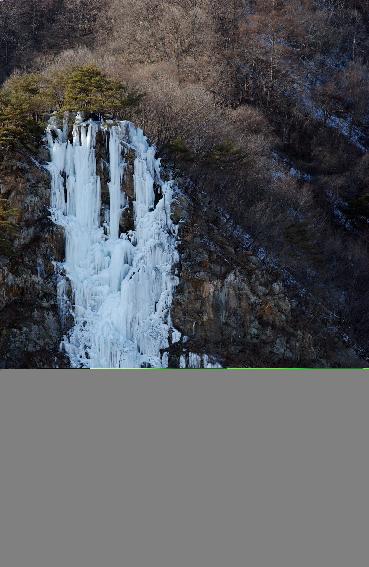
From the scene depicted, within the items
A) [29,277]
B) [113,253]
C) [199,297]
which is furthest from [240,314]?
[29,277]

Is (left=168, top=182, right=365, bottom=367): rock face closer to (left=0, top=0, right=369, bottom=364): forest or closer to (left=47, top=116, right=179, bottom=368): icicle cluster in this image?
(left=47, top=116, right=179, bottom=368): icicle cluster

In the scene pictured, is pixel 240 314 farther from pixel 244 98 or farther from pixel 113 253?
pixel 244 98

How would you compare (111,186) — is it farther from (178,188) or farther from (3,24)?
(3,24)

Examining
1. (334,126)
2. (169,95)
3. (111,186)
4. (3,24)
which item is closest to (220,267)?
(111,186)

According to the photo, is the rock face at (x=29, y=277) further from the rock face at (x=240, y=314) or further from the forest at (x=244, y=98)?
the rock face at (x=240, y=314)

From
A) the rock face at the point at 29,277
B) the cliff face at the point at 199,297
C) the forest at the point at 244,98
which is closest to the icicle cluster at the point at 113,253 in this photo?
the cliff face at the point at 199,297

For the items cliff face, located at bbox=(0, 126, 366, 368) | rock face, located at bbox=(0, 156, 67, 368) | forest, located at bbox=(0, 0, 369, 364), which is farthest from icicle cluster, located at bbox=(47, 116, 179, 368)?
forest, located at bbox=(0, 0, 369, 364)
